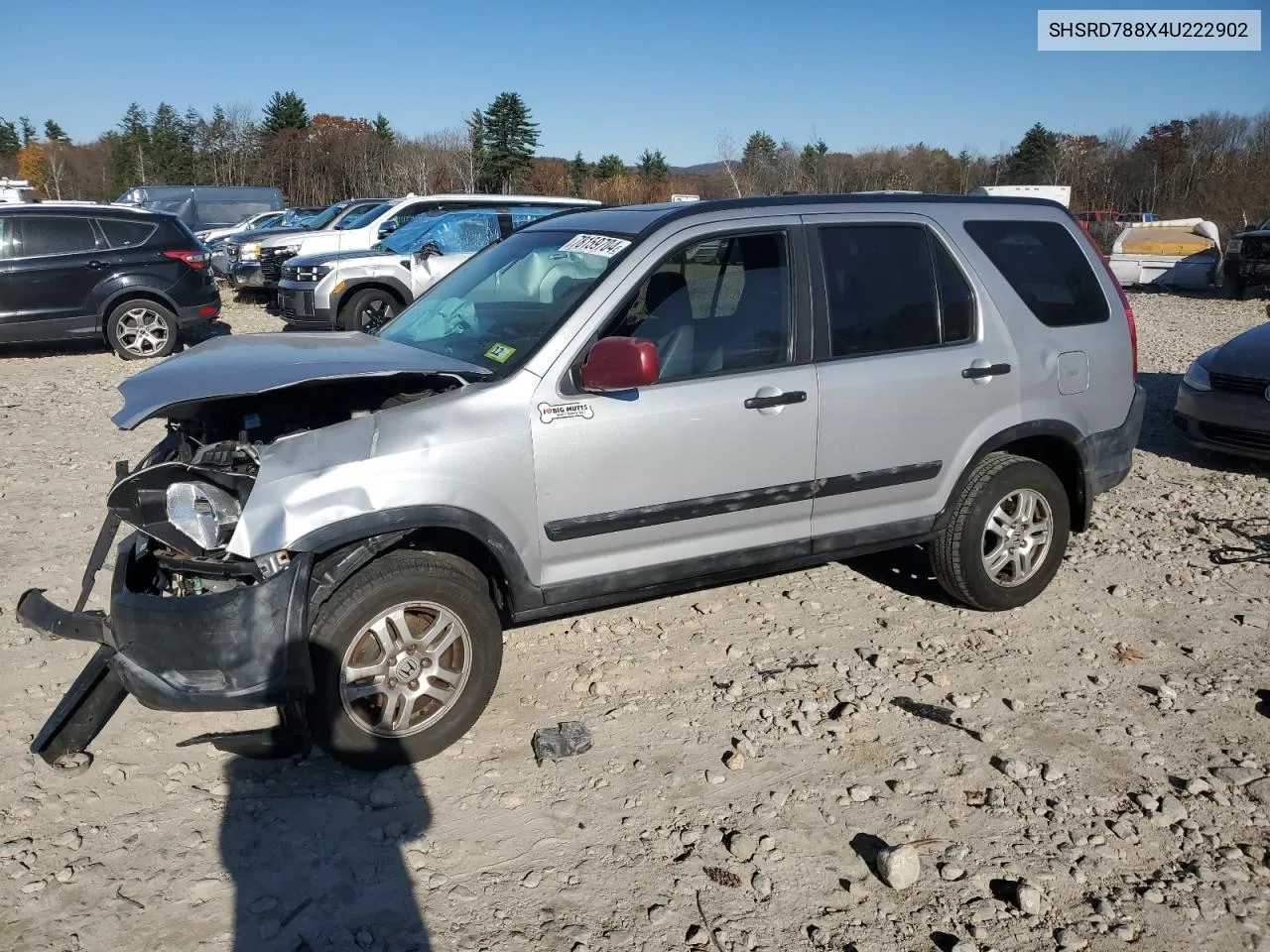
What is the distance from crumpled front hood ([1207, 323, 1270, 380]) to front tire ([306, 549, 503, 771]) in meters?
6.10

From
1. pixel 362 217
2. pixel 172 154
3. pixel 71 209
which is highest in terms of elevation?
pixel 172 154

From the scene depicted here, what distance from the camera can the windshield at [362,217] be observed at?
53.5 ft

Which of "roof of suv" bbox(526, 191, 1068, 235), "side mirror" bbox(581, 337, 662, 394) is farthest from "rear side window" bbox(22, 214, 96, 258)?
"side mirror" bbox(581, 337, 662, 394)

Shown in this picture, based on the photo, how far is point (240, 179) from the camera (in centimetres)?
A: 5534

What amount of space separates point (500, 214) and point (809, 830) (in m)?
11.2

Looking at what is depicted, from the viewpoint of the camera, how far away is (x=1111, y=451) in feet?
16.4

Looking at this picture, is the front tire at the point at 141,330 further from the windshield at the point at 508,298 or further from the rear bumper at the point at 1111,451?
the rear bumper at the point at 1111,451

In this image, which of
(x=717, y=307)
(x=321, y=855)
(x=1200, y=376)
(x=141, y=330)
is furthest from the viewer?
(x=141, y=330)

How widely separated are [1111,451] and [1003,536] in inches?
29.8

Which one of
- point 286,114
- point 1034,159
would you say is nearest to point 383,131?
point 286,114

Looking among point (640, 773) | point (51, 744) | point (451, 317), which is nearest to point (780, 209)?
point (451, 317)

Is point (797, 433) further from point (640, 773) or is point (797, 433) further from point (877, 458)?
point (640, 773)

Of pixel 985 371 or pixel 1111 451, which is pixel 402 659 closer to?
pixel 985 371

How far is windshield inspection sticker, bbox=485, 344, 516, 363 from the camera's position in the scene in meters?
3.81
